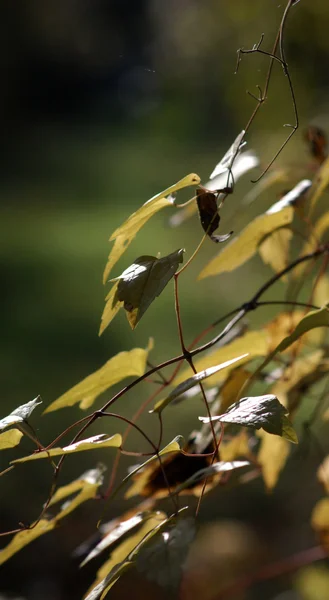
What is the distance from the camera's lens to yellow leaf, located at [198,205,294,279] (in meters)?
0.62

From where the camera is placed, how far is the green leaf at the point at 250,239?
2.04ft

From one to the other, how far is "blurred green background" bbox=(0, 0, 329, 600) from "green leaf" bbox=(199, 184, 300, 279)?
3 cm

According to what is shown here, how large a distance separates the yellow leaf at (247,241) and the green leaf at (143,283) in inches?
6.2

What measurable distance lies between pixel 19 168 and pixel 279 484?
14.0 ft

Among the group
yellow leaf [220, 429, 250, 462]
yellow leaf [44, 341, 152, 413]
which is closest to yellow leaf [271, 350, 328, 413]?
yellow leaf [220, 429, 250, 462]

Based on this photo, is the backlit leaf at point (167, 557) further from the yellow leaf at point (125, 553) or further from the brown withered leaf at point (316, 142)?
the brown withered leaf at point (316, 142)

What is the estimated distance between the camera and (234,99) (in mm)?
1976

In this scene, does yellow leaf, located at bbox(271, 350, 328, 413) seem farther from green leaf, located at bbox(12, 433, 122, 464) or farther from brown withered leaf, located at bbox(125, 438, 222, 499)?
green leaf, located at bbox(12, 433, 122, 464)

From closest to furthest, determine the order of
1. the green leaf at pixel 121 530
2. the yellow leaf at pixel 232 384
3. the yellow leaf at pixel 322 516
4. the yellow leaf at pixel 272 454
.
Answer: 1. the green leaf at pixel 121 530
2. the yellow leaf at pixel 232 384
3. the yellow leaf at pixel 272 454
4. the yellow leaf at pixel 322 516

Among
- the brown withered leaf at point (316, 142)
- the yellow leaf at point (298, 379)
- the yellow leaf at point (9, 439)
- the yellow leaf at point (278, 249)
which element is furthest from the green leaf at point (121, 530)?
the brown withered leaf at point (316, 142)

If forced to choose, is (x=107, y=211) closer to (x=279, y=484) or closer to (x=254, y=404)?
(x=279, y=484)

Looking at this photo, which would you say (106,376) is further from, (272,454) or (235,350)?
(272,454)

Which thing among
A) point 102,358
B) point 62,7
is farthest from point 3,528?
point 62,7

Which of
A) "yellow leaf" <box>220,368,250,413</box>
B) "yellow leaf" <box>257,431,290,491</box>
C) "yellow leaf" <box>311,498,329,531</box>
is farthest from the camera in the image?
"yellow leaf" <box>311,498,329,531</box>
